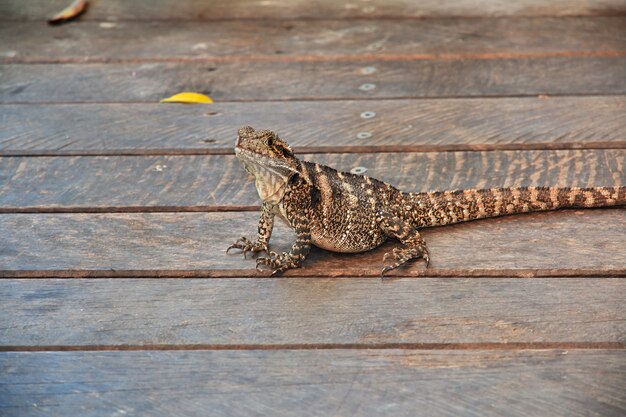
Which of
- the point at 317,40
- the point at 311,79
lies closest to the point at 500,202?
the point at 311,79

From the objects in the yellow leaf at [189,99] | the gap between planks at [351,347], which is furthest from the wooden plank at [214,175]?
the gap between planks at [351,347]

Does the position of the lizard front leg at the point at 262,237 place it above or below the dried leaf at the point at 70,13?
below

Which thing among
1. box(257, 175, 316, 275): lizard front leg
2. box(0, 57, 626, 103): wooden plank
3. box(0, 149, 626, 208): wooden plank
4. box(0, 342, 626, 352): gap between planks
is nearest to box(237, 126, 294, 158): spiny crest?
box(257, 175, 316, 275): lizard front leg

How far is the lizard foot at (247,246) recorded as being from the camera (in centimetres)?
342

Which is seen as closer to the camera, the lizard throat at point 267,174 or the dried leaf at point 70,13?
the lizard throat at point 267,174

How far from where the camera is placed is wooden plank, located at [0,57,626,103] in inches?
187

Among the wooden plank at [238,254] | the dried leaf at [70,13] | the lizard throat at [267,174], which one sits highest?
the lizard throat at [267,174]

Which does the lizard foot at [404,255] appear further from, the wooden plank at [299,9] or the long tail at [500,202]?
the wooden plank at [299,9]

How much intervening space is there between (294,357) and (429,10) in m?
3.51

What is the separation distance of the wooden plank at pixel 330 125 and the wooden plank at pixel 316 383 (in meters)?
1.59

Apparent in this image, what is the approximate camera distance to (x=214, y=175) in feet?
13.2

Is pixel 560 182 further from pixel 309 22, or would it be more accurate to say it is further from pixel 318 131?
pixel 309 22

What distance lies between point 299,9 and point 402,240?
2.84 metres

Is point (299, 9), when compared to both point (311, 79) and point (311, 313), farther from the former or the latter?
point (311, 313)
